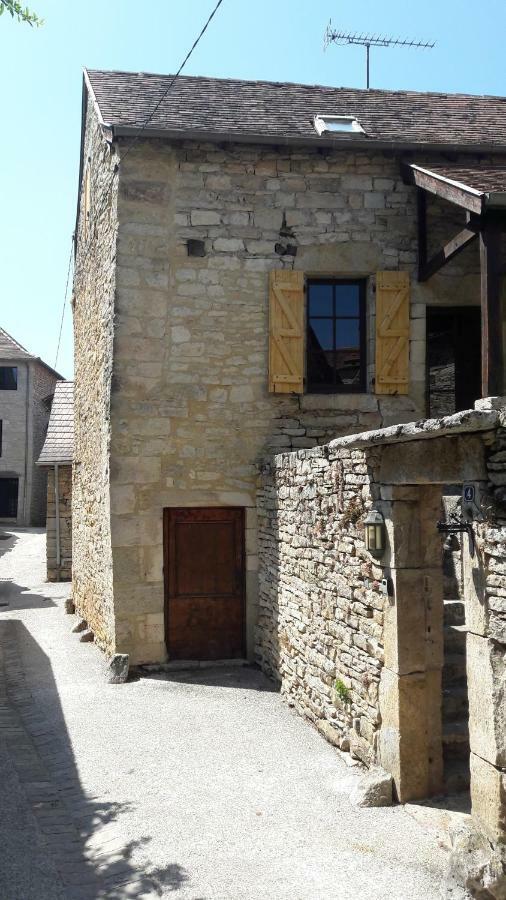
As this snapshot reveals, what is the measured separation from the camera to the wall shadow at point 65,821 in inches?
162

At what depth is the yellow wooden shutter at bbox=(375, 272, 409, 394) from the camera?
8586 millimetres

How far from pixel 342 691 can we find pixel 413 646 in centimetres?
107

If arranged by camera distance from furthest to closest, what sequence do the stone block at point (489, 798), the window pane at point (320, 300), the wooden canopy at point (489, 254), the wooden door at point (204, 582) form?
1. the window pane at point (320, 300)
2. the wooden door at point (204, 582)
3. the wooden canopy at point (489, 254)
4. the stone block at point (489, 798)

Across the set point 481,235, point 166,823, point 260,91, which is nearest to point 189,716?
point 166,823

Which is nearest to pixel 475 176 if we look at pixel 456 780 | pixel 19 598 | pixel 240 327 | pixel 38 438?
pixel 240 327

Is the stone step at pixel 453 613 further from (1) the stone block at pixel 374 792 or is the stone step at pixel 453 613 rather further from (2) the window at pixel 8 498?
(2) the window at pixel 8 498

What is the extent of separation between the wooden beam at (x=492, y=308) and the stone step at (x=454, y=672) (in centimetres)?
223

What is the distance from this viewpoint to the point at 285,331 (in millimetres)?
8555

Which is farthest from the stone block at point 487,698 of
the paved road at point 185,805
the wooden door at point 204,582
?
the wooden door at point 204,582

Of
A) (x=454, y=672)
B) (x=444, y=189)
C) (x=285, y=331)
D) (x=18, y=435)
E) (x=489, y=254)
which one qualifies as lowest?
(x=454, y=672)

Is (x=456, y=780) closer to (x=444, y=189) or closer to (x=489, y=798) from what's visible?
(x=489, y=798)

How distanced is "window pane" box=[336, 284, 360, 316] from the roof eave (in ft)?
5.19

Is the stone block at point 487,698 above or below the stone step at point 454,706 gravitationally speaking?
above

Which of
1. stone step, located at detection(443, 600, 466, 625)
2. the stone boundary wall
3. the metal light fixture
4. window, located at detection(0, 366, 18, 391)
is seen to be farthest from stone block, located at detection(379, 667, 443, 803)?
window, located at detection(0, 366, 18, 391)
